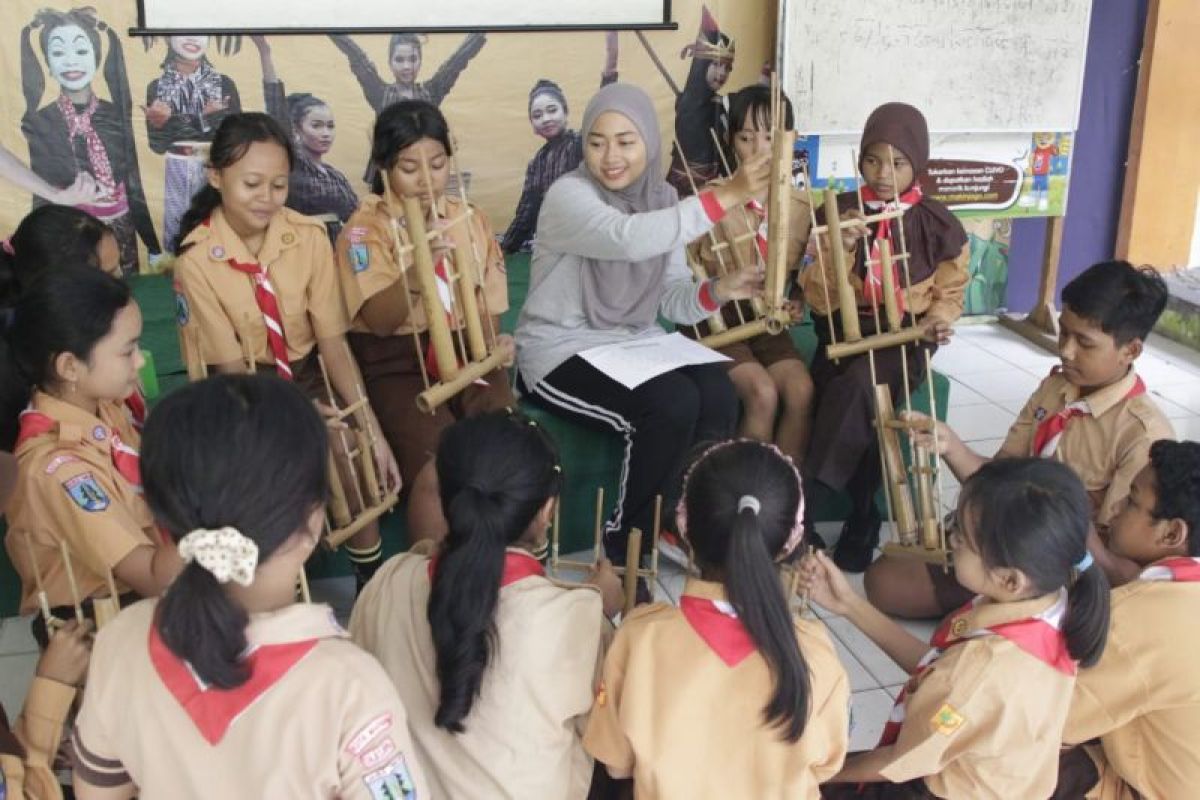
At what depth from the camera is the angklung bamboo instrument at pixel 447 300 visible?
224 centimetres

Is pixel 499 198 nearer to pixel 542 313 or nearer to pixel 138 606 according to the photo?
pixel 542 313

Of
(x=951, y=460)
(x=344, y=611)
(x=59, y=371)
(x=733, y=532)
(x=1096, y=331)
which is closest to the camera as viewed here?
(x=733, y=532)

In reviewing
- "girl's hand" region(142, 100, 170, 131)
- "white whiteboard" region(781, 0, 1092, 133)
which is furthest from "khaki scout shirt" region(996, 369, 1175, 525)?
"girl's hand" region(142, 100, 170, 131)

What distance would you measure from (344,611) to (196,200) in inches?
39.7

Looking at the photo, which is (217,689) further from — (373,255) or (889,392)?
(889,392)

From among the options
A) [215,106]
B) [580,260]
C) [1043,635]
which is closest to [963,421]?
[580,260]

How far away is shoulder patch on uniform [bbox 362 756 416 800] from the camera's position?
1110 mm

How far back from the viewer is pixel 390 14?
402 cm

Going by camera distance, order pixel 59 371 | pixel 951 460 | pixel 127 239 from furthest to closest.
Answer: pixel 127 239 → pixel 951 460 → pixel 59 371

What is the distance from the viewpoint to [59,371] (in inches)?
72.2

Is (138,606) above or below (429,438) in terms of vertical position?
above

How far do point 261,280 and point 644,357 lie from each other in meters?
0.90

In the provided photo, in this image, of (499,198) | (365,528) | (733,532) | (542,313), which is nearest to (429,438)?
(365,528)

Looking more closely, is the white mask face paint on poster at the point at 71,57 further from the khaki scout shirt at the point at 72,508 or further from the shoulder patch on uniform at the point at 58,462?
the shoulder patch on uniform at the point at 58,462
